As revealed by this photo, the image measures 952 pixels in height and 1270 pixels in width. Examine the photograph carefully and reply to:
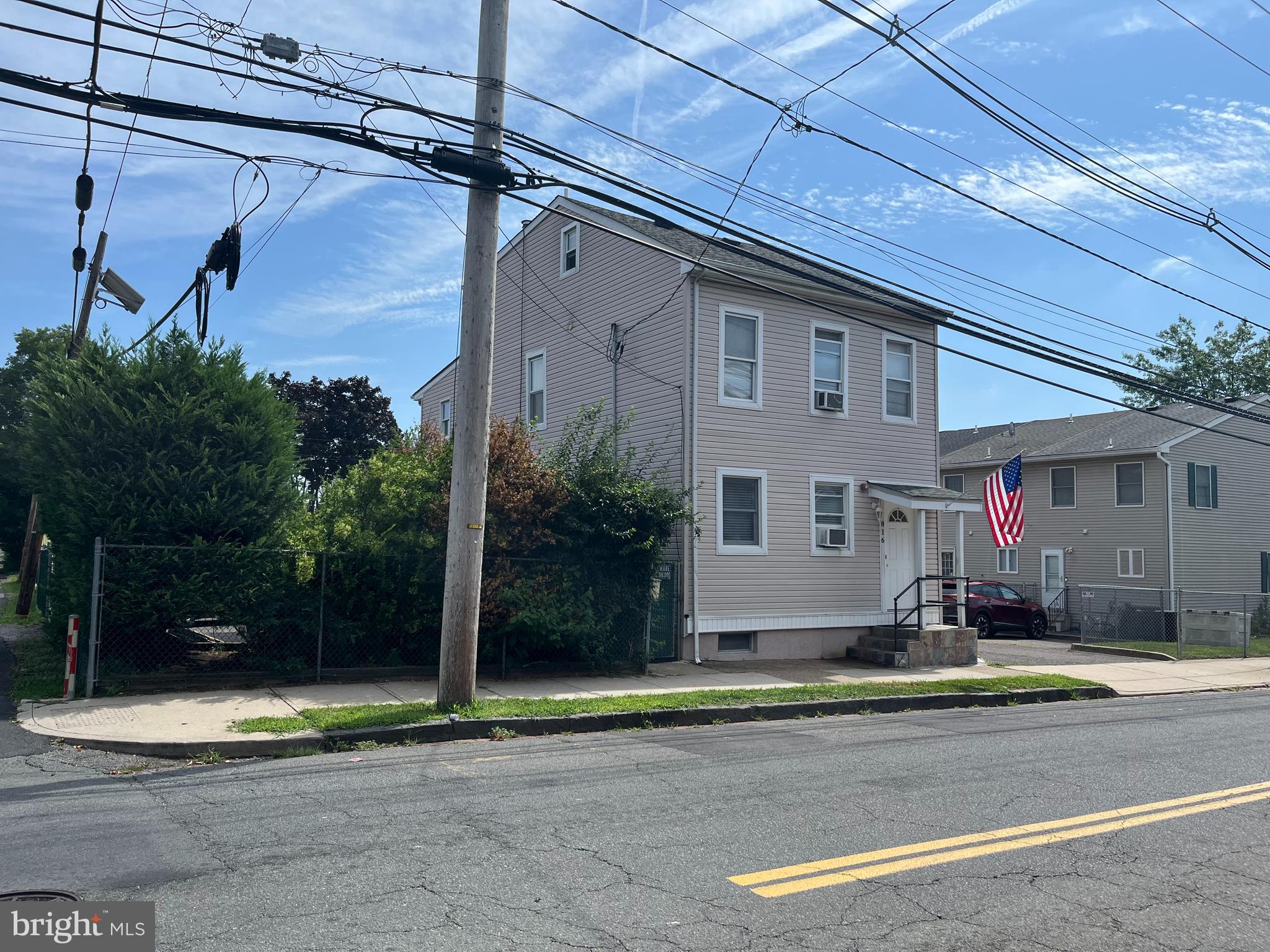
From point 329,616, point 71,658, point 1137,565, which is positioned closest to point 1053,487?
point 1137,565

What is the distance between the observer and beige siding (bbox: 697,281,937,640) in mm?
16844

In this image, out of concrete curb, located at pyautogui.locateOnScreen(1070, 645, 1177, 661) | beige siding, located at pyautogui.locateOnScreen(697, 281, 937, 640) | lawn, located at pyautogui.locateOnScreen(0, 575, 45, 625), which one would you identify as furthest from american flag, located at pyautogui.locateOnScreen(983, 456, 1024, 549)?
lawn, located at pyautogui.locateOnScreen(0, 575, 45, 625)

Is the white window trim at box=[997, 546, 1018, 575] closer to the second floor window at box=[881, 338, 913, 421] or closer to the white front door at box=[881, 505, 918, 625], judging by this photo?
the white front door at box=[881, 505, 918, 625]

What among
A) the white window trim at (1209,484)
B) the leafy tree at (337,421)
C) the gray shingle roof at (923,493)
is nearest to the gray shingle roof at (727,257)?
the gray shingle roof at (923,493)

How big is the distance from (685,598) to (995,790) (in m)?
8.81

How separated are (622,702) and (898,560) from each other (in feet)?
30.8

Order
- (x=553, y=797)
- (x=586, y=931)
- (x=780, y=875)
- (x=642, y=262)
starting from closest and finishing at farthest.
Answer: (x=586, y=931) < (x=780, y=875) < (x=553, y=797) < (x=642, y=262)

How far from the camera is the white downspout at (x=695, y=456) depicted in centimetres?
1633

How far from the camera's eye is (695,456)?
54.5 ft

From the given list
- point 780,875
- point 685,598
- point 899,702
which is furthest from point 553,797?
point 685,598

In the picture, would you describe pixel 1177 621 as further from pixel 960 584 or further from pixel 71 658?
pixel 71 658

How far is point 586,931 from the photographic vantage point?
464cm

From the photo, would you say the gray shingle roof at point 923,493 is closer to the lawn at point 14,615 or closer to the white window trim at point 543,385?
the white window trim at point 543,385

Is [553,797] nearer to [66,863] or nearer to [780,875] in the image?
[780,875]
